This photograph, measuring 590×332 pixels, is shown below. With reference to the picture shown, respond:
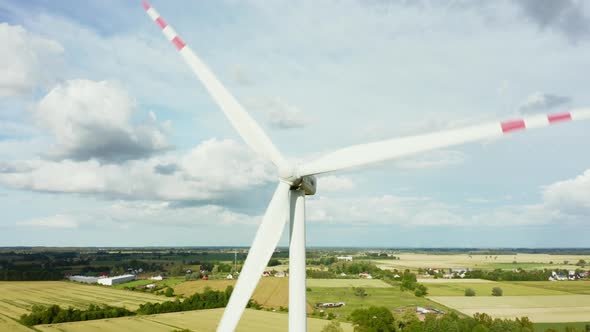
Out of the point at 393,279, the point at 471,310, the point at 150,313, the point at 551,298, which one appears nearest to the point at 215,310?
the point at 150,313

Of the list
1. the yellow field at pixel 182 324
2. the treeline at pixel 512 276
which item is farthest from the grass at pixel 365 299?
the treeline at pixel 512 276

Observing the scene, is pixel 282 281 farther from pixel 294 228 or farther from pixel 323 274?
pixel 294 228

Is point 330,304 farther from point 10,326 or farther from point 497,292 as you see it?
point 10,326

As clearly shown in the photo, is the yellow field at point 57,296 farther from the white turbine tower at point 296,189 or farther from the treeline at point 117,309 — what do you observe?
the white turbine tower at point 296,189

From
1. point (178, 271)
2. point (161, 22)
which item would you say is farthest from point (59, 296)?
point (161, 22)

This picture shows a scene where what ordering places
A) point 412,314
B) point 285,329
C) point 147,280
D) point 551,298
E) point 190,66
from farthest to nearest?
point 147,280, point 551,298, point 412,314, point 285,329, point 190,66
